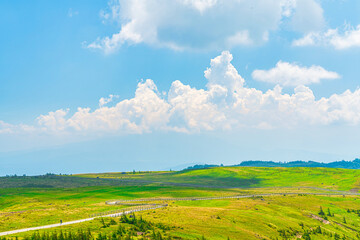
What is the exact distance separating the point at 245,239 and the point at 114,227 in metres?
31.7

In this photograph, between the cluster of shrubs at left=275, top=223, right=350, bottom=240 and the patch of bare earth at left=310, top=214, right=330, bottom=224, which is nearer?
the cluster of shrubs at left=275, top=223, right=350, bottom=240

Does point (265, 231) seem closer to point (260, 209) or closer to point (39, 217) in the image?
point (260, 209)

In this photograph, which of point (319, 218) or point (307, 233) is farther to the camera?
point (319, 218)

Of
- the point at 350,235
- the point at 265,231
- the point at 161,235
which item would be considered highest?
the point at 161,235

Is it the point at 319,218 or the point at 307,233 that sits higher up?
the point at 307,233

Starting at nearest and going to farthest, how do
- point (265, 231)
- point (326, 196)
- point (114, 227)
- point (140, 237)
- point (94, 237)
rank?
1. point (94, 237)
2. point (140, 237)
3. point (114, 227)
4. point (265, 231)
5. point (326, 196)

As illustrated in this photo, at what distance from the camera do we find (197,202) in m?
113

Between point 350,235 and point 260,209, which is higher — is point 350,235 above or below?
below

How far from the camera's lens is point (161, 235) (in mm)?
59031

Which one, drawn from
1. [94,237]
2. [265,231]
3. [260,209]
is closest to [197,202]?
[260,209]

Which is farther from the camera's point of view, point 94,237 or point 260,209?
point 260,209

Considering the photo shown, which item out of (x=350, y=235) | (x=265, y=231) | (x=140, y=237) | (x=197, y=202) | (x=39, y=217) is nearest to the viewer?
(x=140, y=237)

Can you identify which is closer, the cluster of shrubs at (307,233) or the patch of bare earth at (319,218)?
the cluster of shrubs at (307,233)

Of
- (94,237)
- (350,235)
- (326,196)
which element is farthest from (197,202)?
(326,196)
